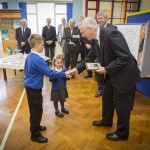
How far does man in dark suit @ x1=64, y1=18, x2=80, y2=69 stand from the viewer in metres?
4.57

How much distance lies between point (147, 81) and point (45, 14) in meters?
5.31

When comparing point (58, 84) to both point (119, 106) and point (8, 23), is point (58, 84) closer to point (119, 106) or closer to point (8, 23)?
point (119, 106)

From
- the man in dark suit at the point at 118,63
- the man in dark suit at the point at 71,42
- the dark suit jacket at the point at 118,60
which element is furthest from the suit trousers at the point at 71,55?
the dark suit jacket at the point at 118,60

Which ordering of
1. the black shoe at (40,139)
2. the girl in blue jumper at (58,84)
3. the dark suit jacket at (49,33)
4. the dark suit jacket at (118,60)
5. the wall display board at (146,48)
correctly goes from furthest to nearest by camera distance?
the dark suit jacket at (49,33)
the wall display board at (146,48)
the girl in blue jumper at (58,84)
the black shoe at (40,139)
the dark suit jacket at (118,60)

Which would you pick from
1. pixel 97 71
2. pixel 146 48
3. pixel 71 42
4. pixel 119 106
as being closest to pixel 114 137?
pixel 119 106

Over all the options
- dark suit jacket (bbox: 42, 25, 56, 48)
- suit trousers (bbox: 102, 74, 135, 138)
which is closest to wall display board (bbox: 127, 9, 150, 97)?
suit trousers (bbox: 102, 74, 135, 138)

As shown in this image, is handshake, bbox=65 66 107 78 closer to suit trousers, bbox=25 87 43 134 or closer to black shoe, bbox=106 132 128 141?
suit trousers, bbox=25 87 43 134

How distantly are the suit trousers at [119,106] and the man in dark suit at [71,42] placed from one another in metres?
2.75

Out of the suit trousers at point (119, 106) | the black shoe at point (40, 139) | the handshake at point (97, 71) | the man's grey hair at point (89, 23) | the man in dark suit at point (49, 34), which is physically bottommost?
the black shoe at point (40, 139)

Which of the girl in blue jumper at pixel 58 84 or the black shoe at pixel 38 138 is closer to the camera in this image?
the black shoe at pixel 38 138

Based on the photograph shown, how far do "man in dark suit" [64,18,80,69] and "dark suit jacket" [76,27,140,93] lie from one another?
2.88 metres

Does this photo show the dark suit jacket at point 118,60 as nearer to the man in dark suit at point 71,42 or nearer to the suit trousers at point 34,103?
the suit trousers at point 34,103

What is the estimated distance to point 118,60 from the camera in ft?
5.49

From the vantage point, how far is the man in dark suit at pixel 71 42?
15.0 feet
